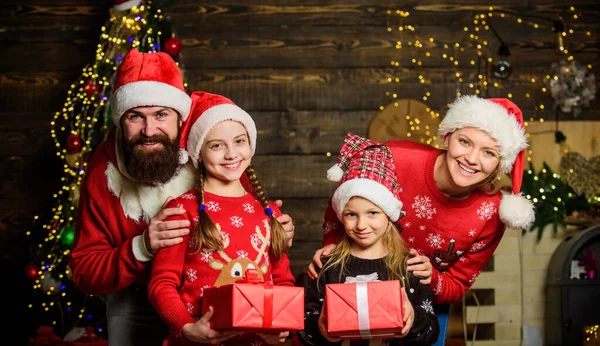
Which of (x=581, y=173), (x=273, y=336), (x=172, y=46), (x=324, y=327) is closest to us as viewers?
(x=273, y=336)

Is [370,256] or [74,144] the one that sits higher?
[74,144]

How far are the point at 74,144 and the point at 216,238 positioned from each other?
7.18ft

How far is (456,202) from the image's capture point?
2.81m

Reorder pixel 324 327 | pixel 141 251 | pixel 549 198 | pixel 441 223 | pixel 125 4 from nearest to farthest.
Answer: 1. pixel 324 327
2. pixel 141 251
3. pixel 441 223
4. pixel 125 4
5. pixel 549 198

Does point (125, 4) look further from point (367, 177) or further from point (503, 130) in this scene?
point (503, 130)

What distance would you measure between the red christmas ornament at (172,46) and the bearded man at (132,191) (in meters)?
1.65

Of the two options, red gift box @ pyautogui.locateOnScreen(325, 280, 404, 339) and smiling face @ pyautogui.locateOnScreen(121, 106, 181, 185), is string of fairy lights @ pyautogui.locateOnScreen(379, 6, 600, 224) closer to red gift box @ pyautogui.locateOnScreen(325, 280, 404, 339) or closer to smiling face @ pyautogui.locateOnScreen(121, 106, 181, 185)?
smiling face @ pyautogui.locateOnScreen(121, 106, 181, 185)

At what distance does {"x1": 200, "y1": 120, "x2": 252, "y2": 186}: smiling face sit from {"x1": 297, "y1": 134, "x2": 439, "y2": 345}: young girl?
36 centimetres

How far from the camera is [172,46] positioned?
177 inches

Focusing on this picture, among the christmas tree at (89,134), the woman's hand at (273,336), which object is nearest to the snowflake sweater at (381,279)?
the woman's hand at (273,336)

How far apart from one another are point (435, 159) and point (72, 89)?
2685 mm

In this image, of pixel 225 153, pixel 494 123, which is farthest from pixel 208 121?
pixel 494 123

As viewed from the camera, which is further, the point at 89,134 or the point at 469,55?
the point at 469,55

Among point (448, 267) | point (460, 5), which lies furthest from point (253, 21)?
point (448, 267)
